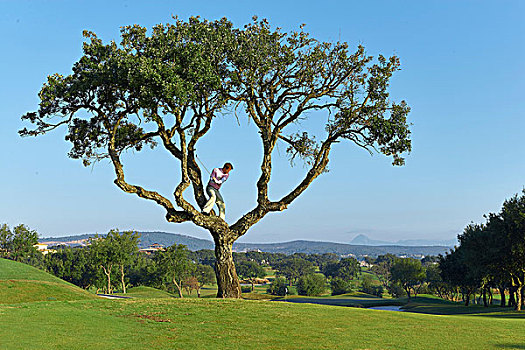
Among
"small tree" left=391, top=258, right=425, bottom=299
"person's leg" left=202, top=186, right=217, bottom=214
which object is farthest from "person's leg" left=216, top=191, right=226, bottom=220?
"small tree" left=391, top=258, right=425, bottom=299

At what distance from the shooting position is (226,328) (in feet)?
52.2

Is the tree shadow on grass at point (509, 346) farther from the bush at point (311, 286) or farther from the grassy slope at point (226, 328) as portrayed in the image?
the bush at point (311, 286)

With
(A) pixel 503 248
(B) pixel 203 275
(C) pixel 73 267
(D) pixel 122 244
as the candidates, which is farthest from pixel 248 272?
(A) pixel 503 248

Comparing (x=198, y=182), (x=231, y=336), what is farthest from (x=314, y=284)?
(x=231, y=336)

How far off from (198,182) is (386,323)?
1241 cm

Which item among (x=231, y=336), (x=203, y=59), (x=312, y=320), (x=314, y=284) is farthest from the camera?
(x=314, y=284)

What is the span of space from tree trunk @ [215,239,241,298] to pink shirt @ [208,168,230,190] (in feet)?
9.79

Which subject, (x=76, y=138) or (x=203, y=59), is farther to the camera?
(x=76, y=138)

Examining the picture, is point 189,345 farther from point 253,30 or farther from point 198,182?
point 253,30

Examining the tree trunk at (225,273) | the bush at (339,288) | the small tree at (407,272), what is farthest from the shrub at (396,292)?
the tree trunk at (225,273)

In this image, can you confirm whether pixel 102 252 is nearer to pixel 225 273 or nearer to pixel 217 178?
pixel 225 273

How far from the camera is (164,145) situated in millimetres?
25266

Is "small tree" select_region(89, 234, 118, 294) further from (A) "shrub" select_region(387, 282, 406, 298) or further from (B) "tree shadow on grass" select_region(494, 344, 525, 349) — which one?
(A) "shrub" select_region(387, 282, 406, 298)

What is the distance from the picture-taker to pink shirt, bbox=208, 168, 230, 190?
24.1 metres
